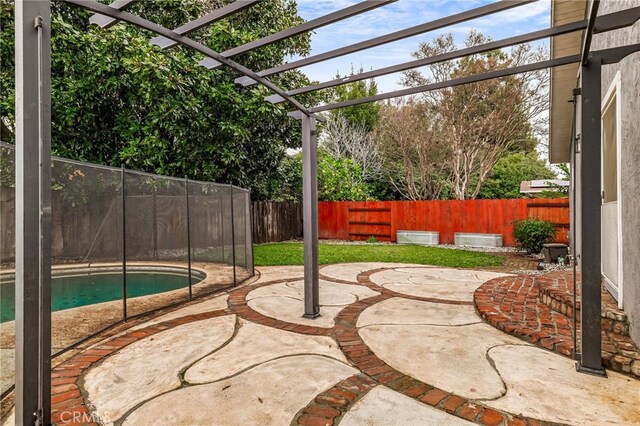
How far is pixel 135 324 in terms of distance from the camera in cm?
336

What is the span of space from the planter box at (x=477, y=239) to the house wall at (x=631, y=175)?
7282 mm

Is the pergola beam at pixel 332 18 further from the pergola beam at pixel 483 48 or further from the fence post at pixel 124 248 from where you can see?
the fence post at pixel 124 248

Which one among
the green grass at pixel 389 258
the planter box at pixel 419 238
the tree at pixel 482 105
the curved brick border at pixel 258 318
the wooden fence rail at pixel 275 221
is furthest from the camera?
the tree at pixel 482 105

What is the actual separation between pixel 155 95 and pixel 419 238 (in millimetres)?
8345

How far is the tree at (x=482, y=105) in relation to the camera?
11.9m

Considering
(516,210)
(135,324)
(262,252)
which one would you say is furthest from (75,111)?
(516,210)

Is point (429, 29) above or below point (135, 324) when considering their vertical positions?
above

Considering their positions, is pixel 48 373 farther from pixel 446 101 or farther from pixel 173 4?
pixel 446 101

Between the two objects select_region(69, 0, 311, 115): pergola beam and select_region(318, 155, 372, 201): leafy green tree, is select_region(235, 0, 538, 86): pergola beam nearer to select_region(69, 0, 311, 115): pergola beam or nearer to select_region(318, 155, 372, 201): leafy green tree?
select_region(69, 0, 311, 115): pergola beam

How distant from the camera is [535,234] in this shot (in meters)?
7.79

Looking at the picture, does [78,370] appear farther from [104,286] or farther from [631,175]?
[631,175]

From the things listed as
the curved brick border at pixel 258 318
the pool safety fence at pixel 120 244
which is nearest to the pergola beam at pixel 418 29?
the pool safety fence at pixel 120 244

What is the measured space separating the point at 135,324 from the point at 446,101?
42.3 feet

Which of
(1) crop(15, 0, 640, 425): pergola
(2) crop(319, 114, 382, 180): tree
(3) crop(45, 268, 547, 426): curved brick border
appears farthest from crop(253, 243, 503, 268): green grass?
(2) crop(319, 114, 382, 180): tree
